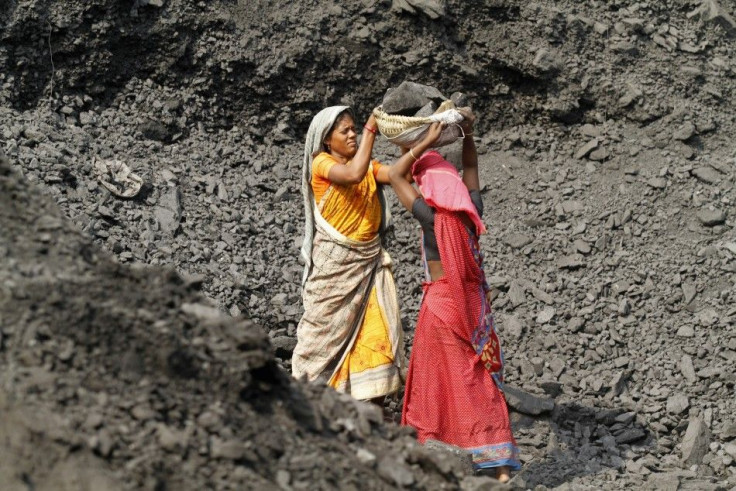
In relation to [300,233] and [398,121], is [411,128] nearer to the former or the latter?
[398,121]

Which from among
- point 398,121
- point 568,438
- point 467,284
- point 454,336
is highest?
point 398,121

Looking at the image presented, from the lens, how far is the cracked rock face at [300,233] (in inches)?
162

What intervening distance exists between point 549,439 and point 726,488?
1171 millimetres

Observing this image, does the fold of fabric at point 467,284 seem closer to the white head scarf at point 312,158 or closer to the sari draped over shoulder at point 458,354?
the sari draped over shoulder at point 458,354

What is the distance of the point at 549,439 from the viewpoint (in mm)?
7570

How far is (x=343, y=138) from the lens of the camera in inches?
276

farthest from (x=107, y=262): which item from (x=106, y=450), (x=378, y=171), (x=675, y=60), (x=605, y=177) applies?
(x=675, y=60)

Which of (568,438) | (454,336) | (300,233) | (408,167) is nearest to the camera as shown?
(454,336)

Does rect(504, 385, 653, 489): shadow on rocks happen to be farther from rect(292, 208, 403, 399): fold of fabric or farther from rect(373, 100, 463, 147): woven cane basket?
rect(373, 100, 463, 147): woven cane basket

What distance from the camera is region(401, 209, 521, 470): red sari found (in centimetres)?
669

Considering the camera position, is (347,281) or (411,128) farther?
(347,281)

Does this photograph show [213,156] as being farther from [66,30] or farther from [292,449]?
[292,449]

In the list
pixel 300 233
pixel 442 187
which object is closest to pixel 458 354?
pixel 442 187

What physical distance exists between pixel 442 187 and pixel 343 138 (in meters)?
0.69
